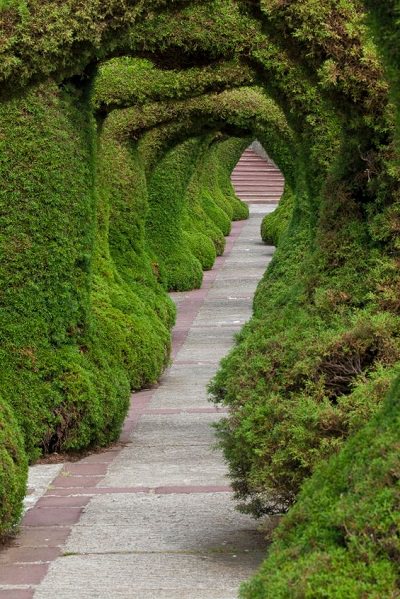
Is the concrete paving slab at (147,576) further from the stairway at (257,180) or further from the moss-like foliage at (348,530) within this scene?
the stairway at (257,180)

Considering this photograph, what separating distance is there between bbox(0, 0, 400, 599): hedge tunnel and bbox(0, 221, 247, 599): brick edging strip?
9.1 inches

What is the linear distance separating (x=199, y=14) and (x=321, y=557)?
695 cm

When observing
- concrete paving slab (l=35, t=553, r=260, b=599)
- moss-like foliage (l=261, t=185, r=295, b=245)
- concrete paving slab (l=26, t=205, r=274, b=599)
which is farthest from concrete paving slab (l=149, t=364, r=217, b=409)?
moss-like foliage (l=261, t=185, r=295, b=245)

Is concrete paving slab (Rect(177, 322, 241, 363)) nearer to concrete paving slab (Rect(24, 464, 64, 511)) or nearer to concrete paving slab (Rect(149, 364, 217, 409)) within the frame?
concrete paving slab (Rect(149, 364, 217, 409))

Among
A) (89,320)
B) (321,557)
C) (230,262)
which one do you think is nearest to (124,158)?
(89,320)

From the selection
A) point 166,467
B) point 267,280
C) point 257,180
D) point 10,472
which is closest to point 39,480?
point 166,467

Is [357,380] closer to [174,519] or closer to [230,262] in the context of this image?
[174,519]

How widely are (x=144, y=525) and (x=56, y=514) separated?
2.47 feet

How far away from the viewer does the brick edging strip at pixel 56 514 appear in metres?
7.40

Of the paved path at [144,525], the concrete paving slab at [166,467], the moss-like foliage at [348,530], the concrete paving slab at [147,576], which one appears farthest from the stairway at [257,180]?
the moss-like foliage at [348,530]

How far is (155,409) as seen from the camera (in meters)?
13.8

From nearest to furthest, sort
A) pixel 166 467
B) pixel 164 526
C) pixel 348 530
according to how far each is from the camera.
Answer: pixel 348 530 → pixel 164 526 → pixel 166 467

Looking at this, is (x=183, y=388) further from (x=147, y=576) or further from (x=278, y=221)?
(x=278, y=221)

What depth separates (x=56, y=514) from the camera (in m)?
9.03
